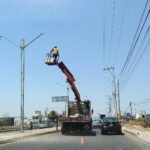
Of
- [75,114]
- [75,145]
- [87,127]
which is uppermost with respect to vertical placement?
[75,114]

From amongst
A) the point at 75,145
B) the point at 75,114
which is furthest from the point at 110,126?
the point at 75,145

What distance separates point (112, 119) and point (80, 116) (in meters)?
4.17

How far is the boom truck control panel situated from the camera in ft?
142

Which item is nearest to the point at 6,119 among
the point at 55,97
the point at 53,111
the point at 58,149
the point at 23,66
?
the point at 53,111

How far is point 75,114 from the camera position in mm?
45438

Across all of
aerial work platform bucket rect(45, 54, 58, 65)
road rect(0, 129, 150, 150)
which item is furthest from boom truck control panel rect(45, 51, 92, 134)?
road rect(0, 129, 150, 150)

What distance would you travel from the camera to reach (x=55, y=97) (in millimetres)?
92750

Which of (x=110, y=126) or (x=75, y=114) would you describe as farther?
(x=75, y=114)

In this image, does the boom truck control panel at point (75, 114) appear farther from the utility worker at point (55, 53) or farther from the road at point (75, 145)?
the road at point (75, 145)

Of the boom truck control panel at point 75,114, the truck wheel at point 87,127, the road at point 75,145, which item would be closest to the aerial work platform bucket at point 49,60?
the boom truck control panel at point 75,114

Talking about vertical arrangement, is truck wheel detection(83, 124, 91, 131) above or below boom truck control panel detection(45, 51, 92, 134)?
below

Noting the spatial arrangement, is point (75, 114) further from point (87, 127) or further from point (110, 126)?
point (110, 126)

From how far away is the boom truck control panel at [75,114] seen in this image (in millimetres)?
43250

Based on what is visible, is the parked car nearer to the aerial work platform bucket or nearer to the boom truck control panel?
the boom truck control panel
